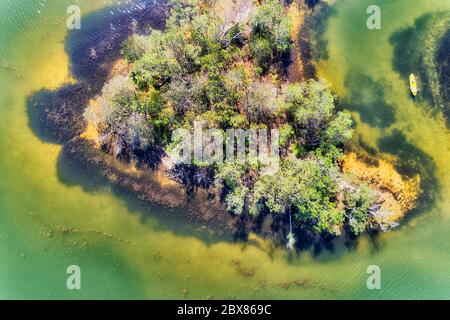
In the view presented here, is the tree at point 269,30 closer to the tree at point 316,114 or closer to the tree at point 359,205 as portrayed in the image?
the tree at point 316,114

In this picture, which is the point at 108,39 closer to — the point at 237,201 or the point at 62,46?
the point at 62,46

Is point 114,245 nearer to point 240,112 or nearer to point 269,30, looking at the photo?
point 240,112

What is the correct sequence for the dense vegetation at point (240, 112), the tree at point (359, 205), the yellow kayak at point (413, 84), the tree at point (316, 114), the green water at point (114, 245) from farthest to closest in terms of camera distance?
1. the yellow kayak at point (413, 84)
2. the green water at point (114, 245)
3. the tree at point (359, 205)
4. the tree at point (316, 114)
5. the dense vegetation at point (240, 112)

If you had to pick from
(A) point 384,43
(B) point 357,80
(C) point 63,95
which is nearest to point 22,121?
(C) point 63,95

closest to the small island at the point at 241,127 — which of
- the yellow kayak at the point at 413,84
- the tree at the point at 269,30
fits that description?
the tree at the point at 269,30

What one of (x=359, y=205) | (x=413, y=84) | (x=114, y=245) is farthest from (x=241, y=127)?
(x=413, y=84)

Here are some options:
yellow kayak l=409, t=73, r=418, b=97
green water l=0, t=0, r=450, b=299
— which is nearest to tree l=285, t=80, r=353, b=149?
yellow kayak l=409, t=73, r=418, b=97

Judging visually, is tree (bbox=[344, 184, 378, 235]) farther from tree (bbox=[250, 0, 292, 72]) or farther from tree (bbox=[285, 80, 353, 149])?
tree (bbox=[250, 0, 292, 72])
